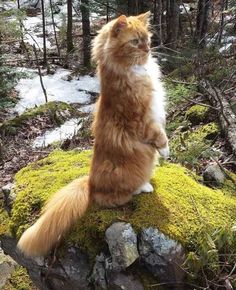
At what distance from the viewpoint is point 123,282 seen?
3590 millimetres

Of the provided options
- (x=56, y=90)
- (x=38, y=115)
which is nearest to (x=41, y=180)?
(x=38, y=115)

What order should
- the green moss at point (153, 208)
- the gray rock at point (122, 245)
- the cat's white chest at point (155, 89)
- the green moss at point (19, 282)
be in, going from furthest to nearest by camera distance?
the green moss at point (19, 282) < the cat's white chest at point (155, 89) < the green moss at point (153, 208) < the gray rock at point (122, 245)

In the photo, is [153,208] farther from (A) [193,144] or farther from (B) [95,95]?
(B) [95,95]

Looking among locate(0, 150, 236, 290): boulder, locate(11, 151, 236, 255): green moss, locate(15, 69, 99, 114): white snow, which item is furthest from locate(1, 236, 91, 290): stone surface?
locate(15, 69, 99, 114): white snow

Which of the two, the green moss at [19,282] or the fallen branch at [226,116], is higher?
the fallen branch at [226,116]

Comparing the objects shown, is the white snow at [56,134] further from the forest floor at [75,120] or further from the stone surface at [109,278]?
the stone surface at [109,278]

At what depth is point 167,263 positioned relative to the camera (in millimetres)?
3543

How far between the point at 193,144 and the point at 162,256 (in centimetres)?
250

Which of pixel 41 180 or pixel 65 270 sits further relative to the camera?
pixel 41 180

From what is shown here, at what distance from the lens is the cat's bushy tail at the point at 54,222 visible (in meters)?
3.64

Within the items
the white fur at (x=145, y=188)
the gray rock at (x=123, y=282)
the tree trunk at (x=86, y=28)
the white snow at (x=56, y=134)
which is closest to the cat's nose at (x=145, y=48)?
the white fur at (x=145, y=188)

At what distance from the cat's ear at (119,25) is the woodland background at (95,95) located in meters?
1.21

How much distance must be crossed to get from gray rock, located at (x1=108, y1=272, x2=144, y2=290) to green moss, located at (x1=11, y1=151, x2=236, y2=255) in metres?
0.31

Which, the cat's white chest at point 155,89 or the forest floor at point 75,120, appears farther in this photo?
the forest floor at point 75,120
